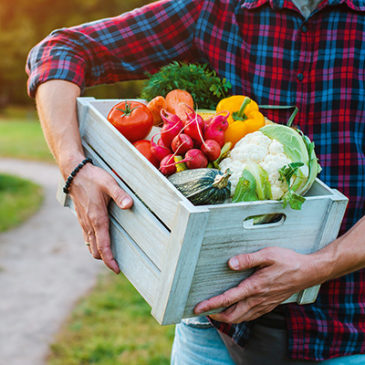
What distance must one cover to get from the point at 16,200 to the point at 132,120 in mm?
6601

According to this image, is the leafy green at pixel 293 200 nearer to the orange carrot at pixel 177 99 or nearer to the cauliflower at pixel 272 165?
the cauliflower at pixel 272 165

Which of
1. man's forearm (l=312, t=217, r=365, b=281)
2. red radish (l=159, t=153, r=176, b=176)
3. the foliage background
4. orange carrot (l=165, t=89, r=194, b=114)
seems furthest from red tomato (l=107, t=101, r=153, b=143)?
the foliage background

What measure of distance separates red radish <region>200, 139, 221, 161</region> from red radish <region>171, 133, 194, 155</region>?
45 mm

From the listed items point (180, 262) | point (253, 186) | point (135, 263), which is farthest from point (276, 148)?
point (135, 263)

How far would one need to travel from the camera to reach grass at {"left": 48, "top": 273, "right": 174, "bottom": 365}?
3738 millimetres

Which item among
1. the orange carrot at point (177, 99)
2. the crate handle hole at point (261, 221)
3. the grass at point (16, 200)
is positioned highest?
the orange carrot at point (177, 99)

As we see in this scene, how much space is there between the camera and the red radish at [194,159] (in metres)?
1.56

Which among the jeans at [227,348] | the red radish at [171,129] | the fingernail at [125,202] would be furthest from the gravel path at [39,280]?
the red radish at [171,129]

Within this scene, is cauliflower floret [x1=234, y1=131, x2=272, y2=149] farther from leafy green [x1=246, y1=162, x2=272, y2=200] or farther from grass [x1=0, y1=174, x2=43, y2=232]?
grass [x1=0, y1=174, x2=43, y2=232]

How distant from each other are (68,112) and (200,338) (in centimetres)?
106

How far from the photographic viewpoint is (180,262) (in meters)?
1.40

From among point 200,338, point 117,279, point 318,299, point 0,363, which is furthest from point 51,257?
point 318,299

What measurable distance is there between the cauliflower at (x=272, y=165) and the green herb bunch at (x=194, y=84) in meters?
0.39

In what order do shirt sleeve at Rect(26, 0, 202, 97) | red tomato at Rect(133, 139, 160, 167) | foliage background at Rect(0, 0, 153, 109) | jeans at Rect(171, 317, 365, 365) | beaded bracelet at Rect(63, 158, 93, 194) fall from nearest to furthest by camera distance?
red tomato at Rect(133, 139, 160, 167) < beaded bracelet at Rect(63, 158, 93, 194) < jeans at Rect(171, 317, 365, 365) < shirt sleeve at Rect(26, 0, 202, 97) < foliage background at Rect(0, 0, 153, 109)
